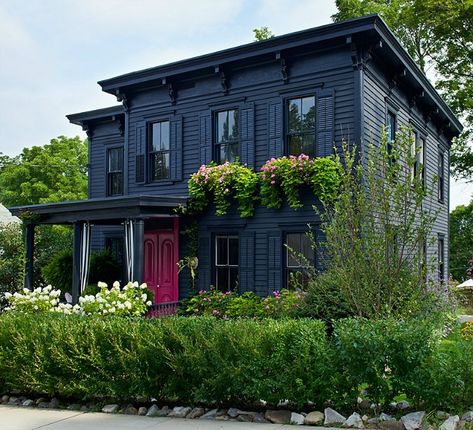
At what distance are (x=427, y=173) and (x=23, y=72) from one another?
58.4 feet

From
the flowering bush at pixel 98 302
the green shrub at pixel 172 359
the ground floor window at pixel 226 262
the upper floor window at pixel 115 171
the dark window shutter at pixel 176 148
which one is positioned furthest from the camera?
the upper floor window at pixel 115 171

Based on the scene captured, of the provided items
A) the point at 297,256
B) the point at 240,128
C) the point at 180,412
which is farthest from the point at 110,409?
the point at 240,128

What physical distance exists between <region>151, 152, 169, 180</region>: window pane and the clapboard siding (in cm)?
565

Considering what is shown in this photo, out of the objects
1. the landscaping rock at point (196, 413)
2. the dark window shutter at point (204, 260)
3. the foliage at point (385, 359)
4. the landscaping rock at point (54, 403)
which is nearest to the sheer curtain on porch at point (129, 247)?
the dark window shutter at point (204, 260)

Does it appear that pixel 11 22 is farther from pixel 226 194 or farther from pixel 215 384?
pixel 215 384

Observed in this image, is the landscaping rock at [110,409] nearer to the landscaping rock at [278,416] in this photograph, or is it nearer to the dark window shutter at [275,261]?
the landscaping rock at [278,416]

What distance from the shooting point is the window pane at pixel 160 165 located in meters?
16.1

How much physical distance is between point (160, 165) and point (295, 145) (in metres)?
4.22

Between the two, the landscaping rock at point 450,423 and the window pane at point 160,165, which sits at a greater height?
the window pane at point 160,165

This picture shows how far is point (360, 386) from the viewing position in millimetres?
6512

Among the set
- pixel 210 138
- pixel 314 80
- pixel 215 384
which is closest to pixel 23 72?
pixel 210 138

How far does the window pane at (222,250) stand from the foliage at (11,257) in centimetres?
712

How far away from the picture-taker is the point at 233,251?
48.3 ft

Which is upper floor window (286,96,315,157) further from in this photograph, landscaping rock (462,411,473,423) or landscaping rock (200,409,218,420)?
landscaping rock (462,411,473,423)
